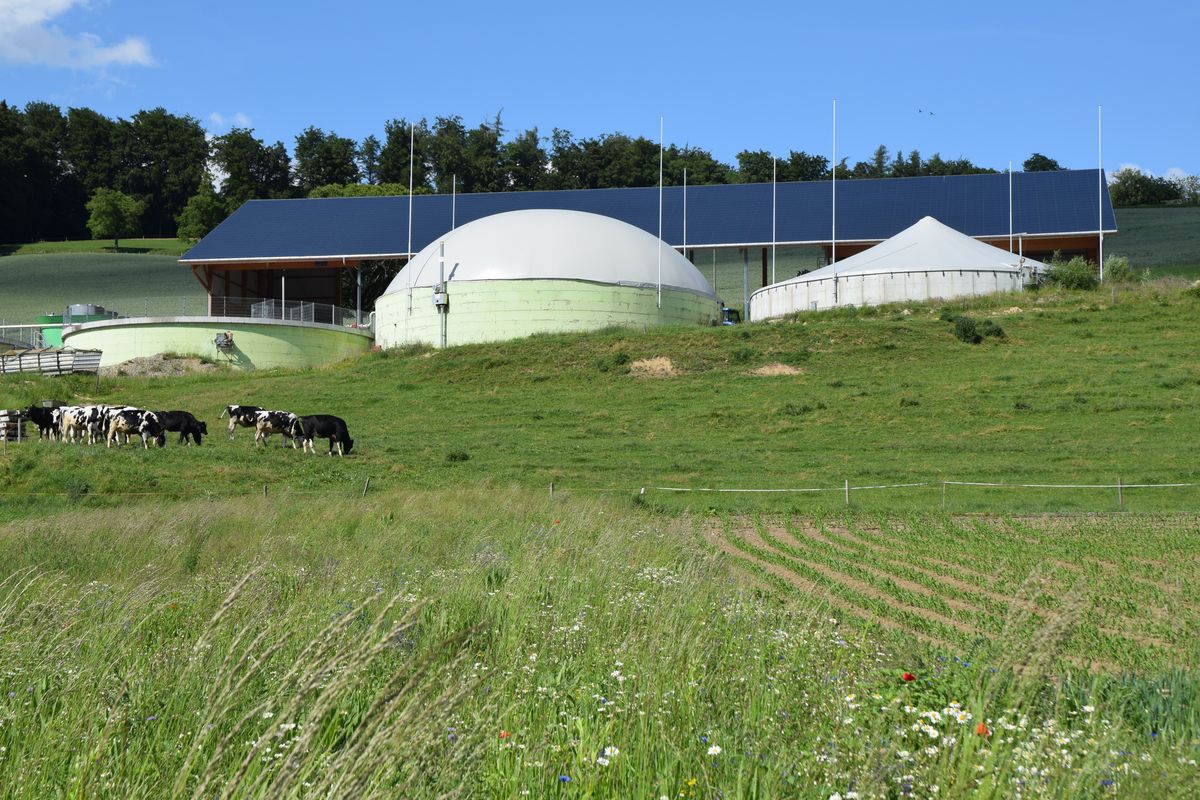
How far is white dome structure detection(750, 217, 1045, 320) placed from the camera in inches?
2007

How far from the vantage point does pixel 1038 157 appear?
11806 centimetres

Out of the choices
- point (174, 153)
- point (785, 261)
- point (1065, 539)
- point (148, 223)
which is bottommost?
point (1065, 539)

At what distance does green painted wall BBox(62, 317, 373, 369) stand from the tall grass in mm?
44621

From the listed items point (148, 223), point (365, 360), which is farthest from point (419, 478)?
point (148, 223)

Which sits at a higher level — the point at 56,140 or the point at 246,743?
the point at 56,140

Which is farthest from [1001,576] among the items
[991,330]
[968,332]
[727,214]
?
[727,214]

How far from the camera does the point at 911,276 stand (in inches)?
2015

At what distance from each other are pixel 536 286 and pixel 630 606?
1728 inches

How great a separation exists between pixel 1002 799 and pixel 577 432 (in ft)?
92.2

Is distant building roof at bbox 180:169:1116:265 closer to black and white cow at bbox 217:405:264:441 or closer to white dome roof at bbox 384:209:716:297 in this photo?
white dome roof at bbox 384:209:716:297

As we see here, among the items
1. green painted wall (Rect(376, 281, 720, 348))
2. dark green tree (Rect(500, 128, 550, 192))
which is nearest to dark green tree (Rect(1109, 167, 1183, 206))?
dark green tree (Rect(500, 128, 550, 192))

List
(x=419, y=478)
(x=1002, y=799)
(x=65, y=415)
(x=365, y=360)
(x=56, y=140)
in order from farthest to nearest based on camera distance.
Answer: (x=56, y=140) < (x=365, y=360) < (x=65, y=415) < (x=419, y=478) < (x=1002, y=799)

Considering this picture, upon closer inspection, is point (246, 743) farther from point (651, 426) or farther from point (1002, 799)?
point (651, 426)

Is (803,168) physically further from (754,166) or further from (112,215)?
(112,215)
